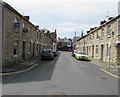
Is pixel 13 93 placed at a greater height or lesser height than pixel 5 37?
lesser

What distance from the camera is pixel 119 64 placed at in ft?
47.1

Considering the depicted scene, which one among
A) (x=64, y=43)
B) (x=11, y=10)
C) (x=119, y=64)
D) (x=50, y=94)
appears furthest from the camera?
(x=64, y=43)

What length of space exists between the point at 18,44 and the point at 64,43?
70853mm

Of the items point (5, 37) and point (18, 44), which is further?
point (18, 44)

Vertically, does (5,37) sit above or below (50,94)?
above

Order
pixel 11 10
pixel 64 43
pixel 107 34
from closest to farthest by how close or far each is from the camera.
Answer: pixel 11 10
pixel 107 34
pixel 64 43

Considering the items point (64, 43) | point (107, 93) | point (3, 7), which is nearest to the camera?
point (107, 93)

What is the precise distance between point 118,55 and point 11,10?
1350 cm

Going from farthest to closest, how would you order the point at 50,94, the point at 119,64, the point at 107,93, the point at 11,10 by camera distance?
the point at 119,64 < the point at 11,10 < the point at 107,93 < the point at 50,94

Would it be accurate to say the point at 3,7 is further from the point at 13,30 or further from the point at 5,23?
the point at 13,30

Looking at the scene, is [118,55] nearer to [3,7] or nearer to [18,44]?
[18,44]

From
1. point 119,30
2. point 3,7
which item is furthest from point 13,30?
point 119,30

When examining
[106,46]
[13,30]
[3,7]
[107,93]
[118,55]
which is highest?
[3,7]

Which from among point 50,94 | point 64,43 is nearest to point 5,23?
point 50,94
